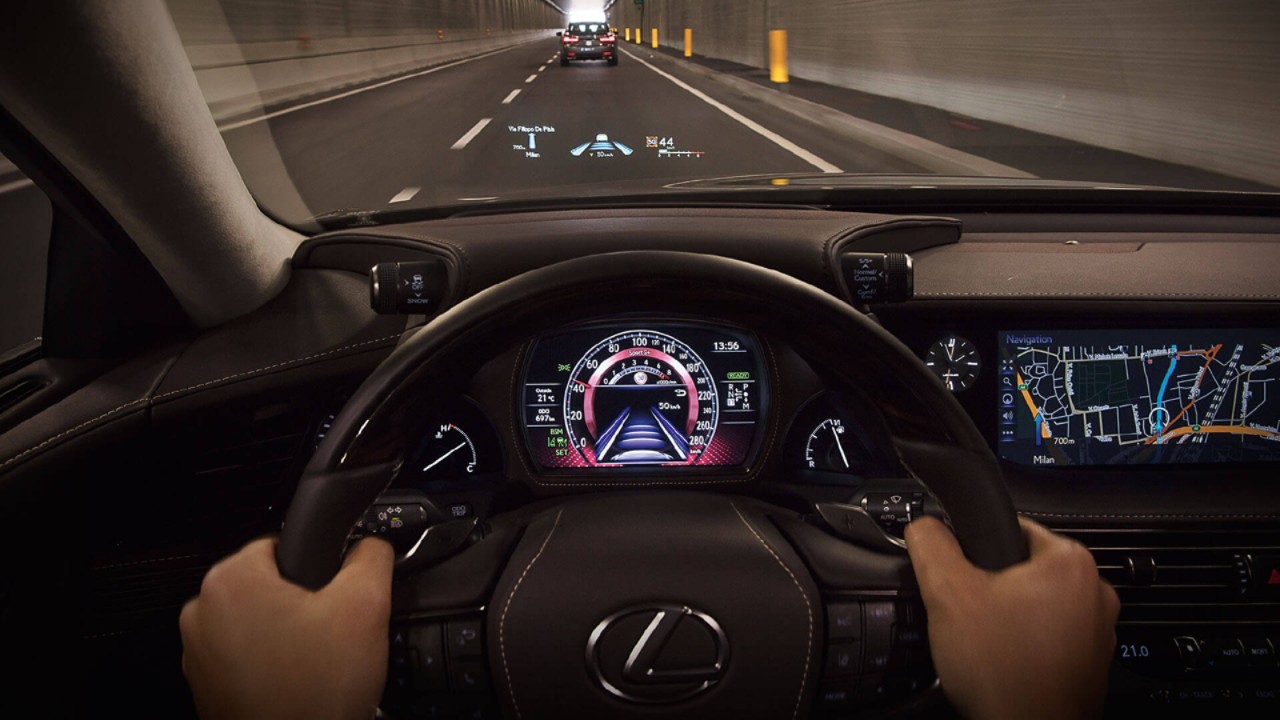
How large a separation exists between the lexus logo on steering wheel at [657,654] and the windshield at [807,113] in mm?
1713

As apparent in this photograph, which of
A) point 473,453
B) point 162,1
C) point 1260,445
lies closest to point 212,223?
point 162,1

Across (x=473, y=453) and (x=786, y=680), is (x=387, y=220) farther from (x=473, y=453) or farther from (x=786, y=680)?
(x=786, y=680)

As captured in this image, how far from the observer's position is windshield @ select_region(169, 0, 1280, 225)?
4961mm

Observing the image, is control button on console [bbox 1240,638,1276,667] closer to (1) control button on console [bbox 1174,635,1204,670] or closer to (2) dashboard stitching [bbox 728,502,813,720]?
(1) control button on console [bbox 1174,635,1204,670]

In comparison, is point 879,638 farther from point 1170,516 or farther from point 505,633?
point 1170,516

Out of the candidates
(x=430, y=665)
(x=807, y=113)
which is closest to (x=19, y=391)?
(x=430, y=665)

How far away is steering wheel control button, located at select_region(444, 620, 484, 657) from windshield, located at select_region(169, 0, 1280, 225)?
1.53m

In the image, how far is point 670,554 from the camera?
1.84 metres

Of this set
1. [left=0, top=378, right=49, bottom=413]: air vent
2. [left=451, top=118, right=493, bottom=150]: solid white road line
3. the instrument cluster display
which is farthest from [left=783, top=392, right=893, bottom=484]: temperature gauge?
[left=451, top=118, right=493, bottom=150]: solid white road line

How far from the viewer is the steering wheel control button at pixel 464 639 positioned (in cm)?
179

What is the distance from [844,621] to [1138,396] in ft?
5.08

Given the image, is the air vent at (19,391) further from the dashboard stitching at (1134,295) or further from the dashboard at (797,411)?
the dashboard stitching at (1134,295)

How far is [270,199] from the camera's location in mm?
2980

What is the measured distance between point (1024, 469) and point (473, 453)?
1530mm
